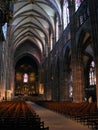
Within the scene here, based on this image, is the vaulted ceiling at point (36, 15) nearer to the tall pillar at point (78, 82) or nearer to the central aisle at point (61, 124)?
the tall pillar at point (78, 82)

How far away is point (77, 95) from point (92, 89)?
10.2m

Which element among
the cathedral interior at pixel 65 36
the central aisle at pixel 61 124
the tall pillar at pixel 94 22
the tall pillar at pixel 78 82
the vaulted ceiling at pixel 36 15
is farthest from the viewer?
the vaulted ceiling at pixel 36 15

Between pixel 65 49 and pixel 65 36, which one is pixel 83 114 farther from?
pixel 65 36

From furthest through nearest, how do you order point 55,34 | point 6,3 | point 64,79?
point 55,34 < point 64,79 < point 6,3

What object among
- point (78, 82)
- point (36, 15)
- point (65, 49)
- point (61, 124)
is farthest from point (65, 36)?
point (61, 124)

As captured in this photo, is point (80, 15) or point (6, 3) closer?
point (6, 3)

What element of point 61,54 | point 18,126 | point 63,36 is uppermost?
point 63,36

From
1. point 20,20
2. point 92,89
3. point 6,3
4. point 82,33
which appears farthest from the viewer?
point 20,20

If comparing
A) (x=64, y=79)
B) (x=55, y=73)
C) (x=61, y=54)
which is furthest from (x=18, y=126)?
(x=55, y=73)

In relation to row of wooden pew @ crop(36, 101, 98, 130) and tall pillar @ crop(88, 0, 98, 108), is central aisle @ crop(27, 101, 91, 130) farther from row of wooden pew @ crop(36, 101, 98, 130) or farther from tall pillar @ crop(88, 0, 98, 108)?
tall pillar @ crop(88, 0, 98, 108)

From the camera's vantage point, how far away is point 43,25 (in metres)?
45.2

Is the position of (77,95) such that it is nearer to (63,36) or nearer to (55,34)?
(63,36)

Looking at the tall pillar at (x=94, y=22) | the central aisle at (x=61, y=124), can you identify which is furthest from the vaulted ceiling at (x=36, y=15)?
the central aisle at (x=61, y=124)

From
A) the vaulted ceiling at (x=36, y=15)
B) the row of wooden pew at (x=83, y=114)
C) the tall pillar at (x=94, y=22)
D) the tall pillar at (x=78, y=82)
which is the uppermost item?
the vaulted ceiling at (x=36, y=15)
